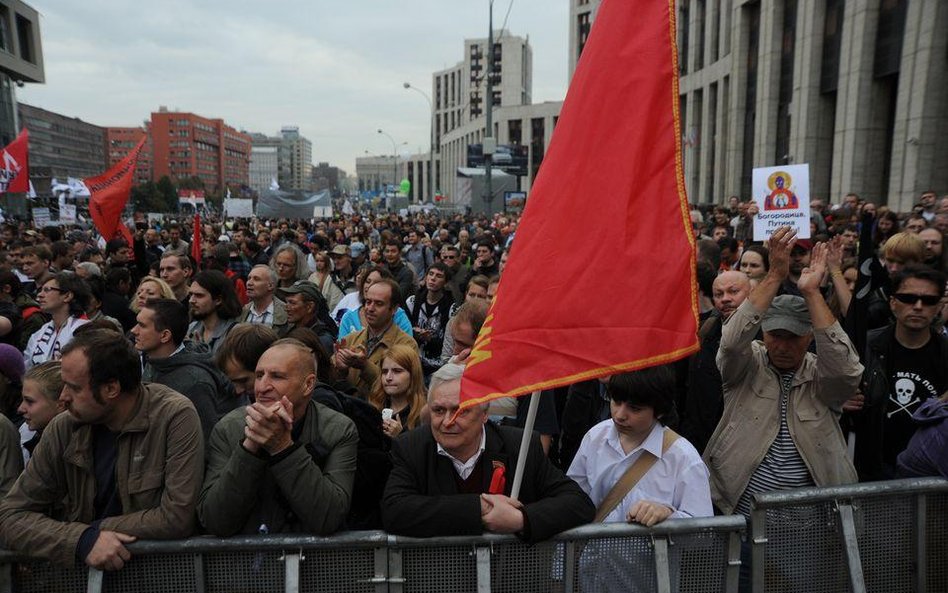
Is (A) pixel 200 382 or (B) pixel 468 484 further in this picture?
(A) pixel 200 382

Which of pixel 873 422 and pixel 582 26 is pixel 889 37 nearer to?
pixel 873 422

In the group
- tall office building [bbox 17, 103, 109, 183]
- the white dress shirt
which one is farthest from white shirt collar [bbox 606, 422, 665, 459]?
tall office building [bbox 17, 103, 109, 183]

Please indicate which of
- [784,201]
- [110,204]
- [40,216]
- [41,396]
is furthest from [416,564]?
[40,216]

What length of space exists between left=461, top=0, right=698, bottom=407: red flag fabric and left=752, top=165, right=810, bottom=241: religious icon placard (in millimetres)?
3486

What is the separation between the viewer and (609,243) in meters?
2.56

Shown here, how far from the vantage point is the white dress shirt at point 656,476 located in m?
2.80

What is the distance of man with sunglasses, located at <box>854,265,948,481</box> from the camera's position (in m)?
3.66

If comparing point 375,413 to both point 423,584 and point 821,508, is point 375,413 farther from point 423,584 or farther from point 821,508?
point 821,508

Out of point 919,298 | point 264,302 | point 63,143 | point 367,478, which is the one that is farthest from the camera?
point 63,143

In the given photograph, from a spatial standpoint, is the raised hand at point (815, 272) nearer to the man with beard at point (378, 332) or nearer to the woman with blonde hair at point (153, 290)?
the man with beard at point (378, 332)

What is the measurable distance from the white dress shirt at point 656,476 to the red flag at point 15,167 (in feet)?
54.5

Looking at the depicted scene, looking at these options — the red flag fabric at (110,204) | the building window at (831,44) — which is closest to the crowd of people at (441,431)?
the red flag fabric at (110,204)

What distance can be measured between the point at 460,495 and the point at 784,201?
442cm

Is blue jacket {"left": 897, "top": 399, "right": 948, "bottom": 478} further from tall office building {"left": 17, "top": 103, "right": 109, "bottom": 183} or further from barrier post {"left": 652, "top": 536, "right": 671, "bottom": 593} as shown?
tall office building {"left": 17, "top": 103, "right": 109, "bottom": 183}
